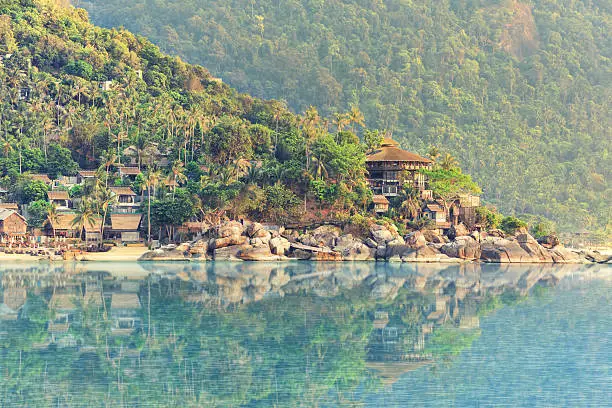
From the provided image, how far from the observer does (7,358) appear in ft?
110

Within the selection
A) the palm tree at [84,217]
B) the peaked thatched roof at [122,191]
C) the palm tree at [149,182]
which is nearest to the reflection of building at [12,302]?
the palm tree at [84,217]

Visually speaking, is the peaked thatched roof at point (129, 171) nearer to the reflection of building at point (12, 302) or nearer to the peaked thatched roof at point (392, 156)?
the peaked thatched roof at point (392, 156)

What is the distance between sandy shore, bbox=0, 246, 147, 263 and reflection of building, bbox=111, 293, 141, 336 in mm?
19679

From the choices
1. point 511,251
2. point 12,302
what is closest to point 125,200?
point 511,251

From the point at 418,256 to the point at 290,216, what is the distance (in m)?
10.2

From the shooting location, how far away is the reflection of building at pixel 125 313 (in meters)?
40.1

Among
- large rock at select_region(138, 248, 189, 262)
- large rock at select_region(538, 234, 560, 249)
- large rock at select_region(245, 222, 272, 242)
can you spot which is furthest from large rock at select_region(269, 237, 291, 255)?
large rock at select_region(538, 234, 560, 249)

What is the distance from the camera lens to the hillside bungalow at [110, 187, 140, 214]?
7838cm

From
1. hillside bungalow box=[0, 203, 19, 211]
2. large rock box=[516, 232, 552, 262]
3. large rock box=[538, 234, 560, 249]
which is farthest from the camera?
large rock box=[538, 234, 560, 249]

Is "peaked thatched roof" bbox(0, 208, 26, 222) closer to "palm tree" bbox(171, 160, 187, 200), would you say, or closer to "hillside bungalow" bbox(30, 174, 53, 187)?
"hillside bungalow" bbox(30, 174, 53, 187)

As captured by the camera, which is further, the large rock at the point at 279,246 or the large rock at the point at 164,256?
the large rock at the point at 279,246

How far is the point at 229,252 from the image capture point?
234 ft

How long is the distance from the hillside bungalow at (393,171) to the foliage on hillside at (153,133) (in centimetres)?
233

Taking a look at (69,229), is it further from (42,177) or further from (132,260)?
(42,177)
